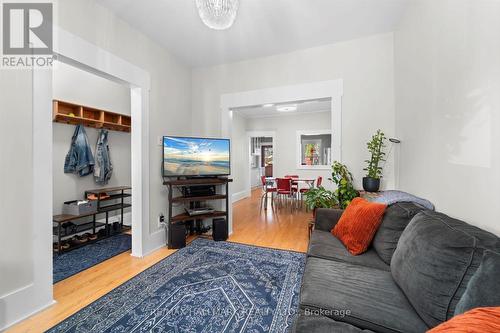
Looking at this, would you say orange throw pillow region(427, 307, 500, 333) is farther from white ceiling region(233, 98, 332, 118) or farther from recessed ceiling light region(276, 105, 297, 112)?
recessed ceiling light region(276, 105, 297, 112)

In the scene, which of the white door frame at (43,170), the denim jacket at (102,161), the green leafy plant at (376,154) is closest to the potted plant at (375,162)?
the green leafy plant at (376,154)

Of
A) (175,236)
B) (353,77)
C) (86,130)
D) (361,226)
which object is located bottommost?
(175,236)

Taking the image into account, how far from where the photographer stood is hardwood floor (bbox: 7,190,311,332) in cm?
168

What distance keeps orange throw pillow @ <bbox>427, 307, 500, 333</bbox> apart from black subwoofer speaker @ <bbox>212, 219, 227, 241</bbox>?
2791mm

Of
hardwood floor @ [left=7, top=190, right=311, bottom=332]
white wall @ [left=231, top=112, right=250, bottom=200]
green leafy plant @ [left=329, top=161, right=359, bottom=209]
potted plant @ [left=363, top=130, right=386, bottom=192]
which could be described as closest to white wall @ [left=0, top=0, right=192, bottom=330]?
hardwood floor @ [left=7, top=190, right=311, bottom=332]

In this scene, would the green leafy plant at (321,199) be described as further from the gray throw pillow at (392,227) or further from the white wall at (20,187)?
the white wall at (20,187)

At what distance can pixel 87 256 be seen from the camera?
2691mm

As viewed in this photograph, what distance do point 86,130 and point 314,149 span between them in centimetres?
561

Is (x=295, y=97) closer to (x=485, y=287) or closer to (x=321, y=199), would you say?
(x=321, y=199)

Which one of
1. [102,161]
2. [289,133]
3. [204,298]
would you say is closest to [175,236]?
[204,298]

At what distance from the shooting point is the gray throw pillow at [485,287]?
0.74 metres

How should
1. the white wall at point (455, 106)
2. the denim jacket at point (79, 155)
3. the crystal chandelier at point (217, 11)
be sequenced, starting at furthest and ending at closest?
the denim jacket at point (79, 155), the crystal chandelier at point (217, 11), the white wall at point (455, 106)

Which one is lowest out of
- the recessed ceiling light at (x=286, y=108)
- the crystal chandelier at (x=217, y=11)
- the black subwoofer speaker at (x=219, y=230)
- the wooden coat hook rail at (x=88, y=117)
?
the black subwoofer speaker at (x=219, y=230)

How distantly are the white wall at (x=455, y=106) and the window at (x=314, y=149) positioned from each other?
415cm
